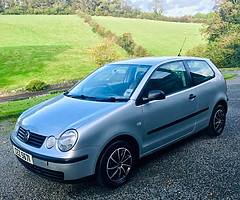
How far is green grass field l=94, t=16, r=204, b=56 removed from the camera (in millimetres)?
57500

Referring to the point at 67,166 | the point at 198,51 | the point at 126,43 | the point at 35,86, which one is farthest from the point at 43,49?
the point at 67,166

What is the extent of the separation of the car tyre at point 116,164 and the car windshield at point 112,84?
74cm

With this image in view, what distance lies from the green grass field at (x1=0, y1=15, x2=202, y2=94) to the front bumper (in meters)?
33.2

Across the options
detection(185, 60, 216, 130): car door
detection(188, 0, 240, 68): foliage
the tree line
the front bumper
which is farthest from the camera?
the tree line

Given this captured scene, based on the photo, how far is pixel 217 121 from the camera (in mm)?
6516

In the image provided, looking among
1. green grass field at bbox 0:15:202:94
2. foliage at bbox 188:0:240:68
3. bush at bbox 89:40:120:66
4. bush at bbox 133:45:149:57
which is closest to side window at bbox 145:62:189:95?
green grass field at bbox 0:15:202:94

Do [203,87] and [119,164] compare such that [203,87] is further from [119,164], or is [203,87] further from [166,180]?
[119,164]

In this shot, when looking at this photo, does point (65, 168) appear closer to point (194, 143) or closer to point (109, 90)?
point (109, 90)

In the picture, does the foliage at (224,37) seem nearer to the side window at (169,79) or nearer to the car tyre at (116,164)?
the side window at (169,79)

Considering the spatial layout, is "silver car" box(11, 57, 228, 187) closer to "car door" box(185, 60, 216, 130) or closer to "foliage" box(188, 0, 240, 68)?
"car door" box(185, 60, 216, 130)

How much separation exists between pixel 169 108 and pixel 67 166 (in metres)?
1.99

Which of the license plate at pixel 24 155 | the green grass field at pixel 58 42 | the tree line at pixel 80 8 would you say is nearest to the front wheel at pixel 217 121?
the license plate at pixel 24 155

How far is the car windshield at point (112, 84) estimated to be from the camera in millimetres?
4871

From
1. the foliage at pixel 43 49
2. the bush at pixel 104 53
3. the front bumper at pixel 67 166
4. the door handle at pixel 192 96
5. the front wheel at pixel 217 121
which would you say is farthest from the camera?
the foliage at pixel 43 49
